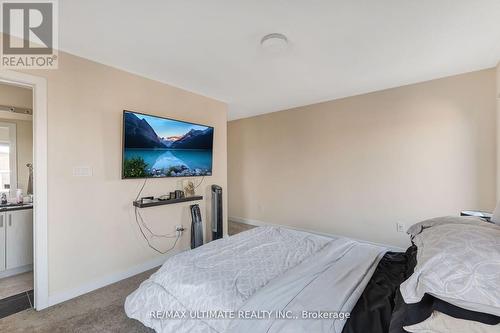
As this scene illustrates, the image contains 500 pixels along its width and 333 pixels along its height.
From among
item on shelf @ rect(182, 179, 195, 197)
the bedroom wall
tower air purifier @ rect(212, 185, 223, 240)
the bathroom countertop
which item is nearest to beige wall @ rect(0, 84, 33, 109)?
the bathroom countertop

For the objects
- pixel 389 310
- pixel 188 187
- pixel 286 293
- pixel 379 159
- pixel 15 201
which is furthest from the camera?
pixel 379 159

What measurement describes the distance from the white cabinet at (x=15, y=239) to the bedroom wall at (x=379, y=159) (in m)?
3.54

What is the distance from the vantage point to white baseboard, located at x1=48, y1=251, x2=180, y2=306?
2215mm

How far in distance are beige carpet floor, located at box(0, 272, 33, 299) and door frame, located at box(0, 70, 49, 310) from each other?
553 mm

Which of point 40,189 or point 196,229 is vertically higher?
point 40,189

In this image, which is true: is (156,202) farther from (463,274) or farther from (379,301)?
(463,274)

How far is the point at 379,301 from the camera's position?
1173 millimetres

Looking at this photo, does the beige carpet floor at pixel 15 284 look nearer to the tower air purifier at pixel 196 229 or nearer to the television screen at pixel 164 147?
the television screen at pixel 164 147

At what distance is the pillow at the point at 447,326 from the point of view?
0.80m

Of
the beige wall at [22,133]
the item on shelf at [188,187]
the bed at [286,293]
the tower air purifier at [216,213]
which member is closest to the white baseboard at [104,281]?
the tower air purifier at [216,213]

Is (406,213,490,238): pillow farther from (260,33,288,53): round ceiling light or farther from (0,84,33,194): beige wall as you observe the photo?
(0,84,33,194): beige wall

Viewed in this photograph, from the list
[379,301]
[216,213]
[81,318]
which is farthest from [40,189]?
[379,301]

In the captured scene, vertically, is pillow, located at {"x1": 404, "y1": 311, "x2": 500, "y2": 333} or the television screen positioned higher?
the television screen

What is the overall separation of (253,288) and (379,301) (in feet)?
2.10
